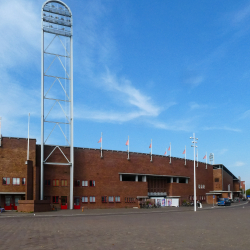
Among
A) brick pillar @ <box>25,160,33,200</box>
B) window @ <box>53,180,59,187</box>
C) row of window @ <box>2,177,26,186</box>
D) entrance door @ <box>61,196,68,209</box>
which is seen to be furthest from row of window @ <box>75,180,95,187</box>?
row of window @ <box>2,177,26,186</box>

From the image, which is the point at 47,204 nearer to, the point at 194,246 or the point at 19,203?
the point at 19,203

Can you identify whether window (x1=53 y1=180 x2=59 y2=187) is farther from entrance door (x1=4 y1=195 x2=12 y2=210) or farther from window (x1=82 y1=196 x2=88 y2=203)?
entrance door (x1=4 y1=195 x2=12 y2=210)

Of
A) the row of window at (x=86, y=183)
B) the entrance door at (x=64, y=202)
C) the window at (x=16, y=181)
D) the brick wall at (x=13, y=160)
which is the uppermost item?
the brick wall at (x=13, y=160)

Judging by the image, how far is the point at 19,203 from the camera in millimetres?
50031

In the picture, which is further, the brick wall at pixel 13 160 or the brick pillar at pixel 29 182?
the brick wall at pixel 13 160

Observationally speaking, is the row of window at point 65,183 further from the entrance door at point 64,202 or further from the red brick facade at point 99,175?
the entrance door at point 64,202

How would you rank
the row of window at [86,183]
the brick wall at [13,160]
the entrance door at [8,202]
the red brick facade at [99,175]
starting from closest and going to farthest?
the entrance door at [8,202] → the brick wall at [13,160] → the red brick facade at [99,175] → the row of window at [86,183]

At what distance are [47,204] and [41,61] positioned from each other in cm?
2456

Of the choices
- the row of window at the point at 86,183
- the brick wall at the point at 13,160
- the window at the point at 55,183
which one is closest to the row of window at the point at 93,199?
the window at the point at 55,183

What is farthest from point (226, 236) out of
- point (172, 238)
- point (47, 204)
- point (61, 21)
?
point (61, 21)

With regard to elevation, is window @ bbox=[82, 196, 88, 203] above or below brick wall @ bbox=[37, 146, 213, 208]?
below

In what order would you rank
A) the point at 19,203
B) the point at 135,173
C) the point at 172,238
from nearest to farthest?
the point at 172,238, the point at 19,203, the point at 135,173

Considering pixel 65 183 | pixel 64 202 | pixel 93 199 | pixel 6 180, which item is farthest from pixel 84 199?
pixel 6 180

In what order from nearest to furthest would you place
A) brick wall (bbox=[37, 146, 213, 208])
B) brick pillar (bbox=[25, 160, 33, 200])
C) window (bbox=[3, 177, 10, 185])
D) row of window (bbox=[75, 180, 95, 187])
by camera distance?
brick pillar (bbox=[25, 160, 33, 200]), window (bbox=[3, 177, 10, 185]), brick wall (bbox=[37, 146, 213, 208]), row of window (bbox=[75, 180, 95, 187])
